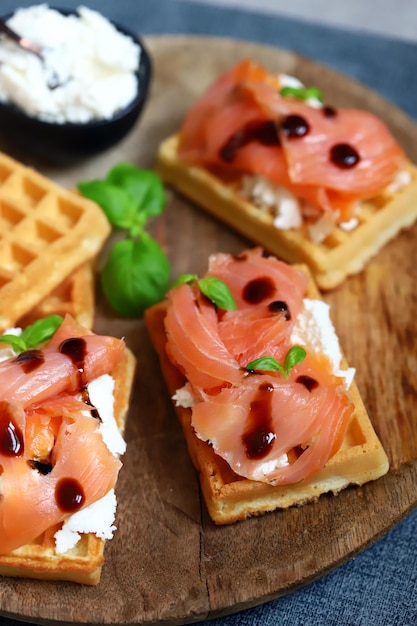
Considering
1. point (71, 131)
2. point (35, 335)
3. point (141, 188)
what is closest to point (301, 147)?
point (141, 188)

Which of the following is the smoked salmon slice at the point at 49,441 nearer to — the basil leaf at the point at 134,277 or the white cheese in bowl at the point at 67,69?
the basil leaf at the point at 134,277

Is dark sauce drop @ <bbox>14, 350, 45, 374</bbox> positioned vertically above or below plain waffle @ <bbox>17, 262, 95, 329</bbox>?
above

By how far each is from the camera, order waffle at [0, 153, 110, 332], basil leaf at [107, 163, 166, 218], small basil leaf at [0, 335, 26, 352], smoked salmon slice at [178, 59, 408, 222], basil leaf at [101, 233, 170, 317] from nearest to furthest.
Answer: small basil leaf at [0, 335, 26, 352], waffle at [0, 153, 110, 332], basil leaf at [101, 233, 170, 317], smoked salmon slice at [178, 59, 408, 222], basil leaf at [107, 163, 166, 218]

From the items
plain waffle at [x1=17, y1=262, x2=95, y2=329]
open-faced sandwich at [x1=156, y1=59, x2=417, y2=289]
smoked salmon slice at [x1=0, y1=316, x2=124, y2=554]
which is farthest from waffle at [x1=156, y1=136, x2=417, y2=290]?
smoked salmon slice at [x1=0, y1=316, x2=124, y2=554]

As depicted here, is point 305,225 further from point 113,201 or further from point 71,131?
point 71,131

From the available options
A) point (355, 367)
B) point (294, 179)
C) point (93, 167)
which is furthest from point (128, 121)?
point (355, 367)

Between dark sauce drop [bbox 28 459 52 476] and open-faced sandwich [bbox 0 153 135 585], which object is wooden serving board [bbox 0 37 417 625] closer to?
open-faced sandwich [bbox 0 153 135 585]

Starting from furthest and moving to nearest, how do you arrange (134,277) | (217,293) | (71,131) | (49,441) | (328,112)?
(328,112), (71,131), (134,277), (217,293), (49,441)

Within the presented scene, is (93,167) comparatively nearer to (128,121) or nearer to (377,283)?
(128,121)
